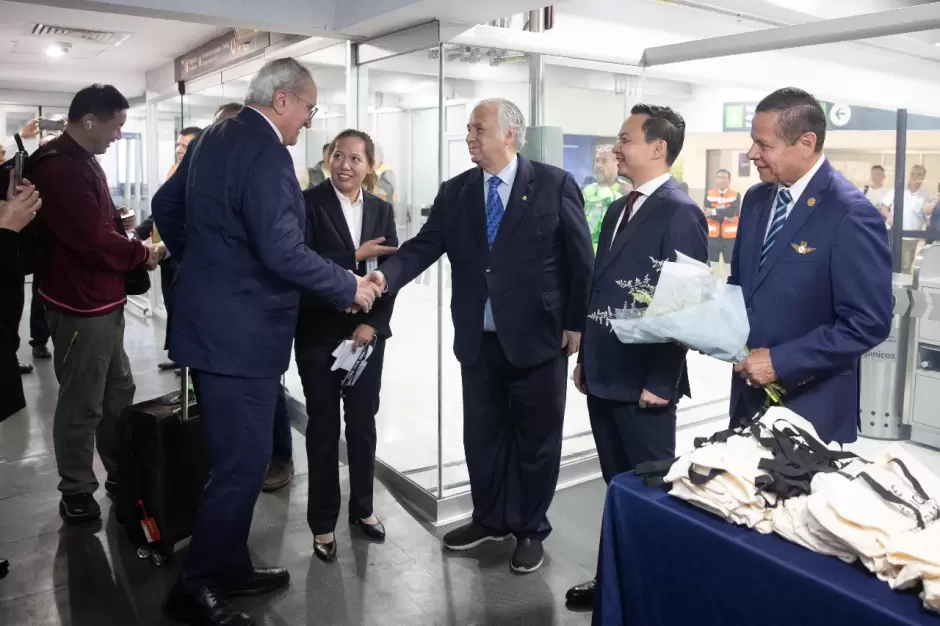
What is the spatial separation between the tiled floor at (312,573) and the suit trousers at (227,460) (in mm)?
285

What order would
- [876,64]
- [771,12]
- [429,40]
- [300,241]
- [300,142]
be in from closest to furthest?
[300,241] < [429,40] < [300,142] < [771,12] < [876,64]

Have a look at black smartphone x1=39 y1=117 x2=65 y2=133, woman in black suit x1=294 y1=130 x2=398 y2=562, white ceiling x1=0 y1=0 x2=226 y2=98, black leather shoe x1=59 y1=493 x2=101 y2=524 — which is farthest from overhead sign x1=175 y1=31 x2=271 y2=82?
black leather shoe x1=59 y1=493 x2=101 y2=524

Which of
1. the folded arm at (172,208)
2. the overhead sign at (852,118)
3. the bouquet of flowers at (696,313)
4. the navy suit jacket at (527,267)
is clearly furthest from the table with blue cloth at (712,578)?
the overhead sign at (852,118)

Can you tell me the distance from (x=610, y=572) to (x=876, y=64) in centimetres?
739

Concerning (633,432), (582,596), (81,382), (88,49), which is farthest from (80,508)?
(88,49)

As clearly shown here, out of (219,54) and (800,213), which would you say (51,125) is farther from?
(800,213)

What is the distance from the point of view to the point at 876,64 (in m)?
7.50

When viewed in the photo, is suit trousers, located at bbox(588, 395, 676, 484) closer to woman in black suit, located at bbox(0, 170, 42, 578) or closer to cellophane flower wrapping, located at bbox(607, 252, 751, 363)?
cellophane flower wrapping, located at bbox(607, 252, 751, 363)

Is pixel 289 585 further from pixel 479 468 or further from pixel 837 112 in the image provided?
pixel 837 112

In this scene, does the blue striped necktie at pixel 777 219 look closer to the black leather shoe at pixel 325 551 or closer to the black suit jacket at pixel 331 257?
the black suit jacket at pixel 331 257

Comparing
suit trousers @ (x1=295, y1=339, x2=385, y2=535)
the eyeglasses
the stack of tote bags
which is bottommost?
suit trousers @ (x1=295, y1=339, x2=385, y2=535)

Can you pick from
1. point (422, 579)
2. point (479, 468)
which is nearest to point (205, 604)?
point (422, 579)

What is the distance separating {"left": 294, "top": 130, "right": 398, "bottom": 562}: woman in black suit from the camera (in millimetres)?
3131

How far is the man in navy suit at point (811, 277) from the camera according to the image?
204 centimetres
